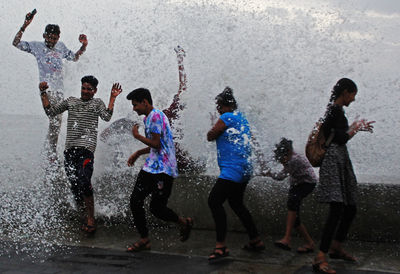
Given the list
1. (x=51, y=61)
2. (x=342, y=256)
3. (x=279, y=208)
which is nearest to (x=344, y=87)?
(x=342, y=256)

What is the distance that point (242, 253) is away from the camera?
5246mm

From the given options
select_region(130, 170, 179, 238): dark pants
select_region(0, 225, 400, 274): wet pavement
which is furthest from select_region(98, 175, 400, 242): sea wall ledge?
select_region(130, 170, 179, 238): dark pants

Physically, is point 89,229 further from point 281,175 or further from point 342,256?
point 342,256

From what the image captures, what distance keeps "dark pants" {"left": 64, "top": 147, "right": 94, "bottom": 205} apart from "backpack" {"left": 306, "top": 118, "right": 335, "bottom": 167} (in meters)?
2.71

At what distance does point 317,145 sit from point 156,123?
1.65 m

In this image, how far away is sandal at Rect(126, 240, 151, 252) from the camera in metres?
5.36

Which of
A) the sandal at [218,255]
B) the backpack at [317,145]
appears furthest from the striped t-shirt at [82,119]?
the backpack at [317,145]

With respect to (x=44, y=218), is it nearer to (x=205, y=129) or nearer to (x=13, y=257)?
(x=13, y=257)

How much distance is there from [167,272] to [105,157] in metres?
2.96

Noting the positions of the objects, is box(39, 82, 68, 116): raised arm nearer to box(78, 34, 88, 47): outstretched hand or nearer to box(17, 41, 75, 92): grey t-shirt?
box(17, 41, 75, 92): grey t-shirt

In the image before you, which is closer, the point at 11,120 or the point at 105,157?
the point at 105,157

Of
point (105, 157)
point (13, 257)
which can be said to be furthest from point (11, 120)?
point (13, 257)

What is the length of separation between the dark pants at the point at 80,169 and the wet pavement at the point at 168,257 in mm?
558

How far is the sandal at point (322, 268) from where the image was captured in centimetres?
437
